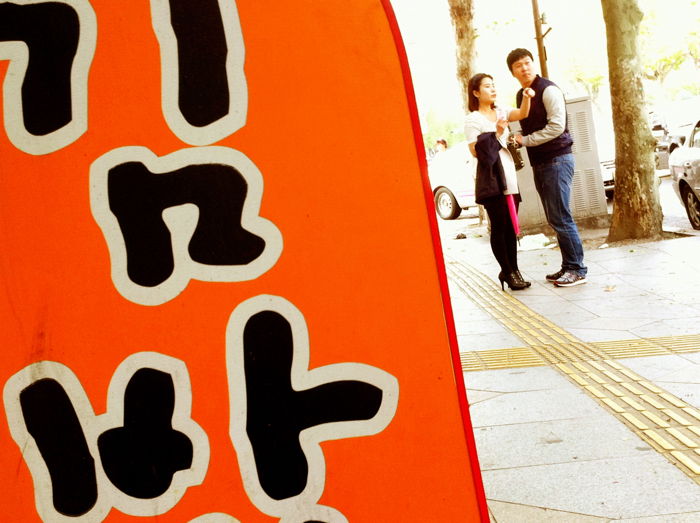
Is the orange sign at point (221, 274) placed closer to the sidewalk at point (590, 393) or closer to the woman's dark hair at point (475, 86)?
the sidewalk at point (590, 393)

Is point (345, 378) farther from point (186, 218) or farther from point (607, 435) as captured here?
point (607, 435)

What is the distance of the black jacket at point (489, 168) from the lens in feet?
21.3

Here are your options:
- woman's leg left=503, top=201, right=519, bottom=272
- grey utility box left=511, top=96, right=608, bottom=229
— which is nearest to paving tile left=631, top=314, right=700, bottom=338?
woman's leg left=503, top=201, right=519, bottom=272

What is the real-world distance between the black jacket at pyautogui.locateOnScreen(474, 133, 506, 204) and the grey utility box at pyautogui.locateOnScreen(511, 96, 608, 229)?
4338mm

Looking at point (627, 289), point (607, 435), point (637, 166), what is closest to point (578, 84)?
point (637, 166)

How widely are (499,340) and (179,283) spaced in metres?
4.15

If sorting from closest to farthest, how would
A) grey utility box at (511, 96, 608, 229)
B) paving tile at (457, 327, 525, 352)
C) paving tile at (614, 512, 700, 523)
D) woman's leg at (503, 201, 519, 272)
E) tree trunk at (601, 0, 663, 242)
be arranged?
paving tile at (614, 512, 700, 523) < paving tile at (457, 327, 525, 352) < woman's leg at (503, 201, 519, 272) < tree trunk at (601, 0, 663, 242) < grey utility box at (511, 96, 608, 229)

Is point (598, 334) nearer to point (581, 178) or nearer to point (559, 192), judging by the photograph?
point (559, 192)

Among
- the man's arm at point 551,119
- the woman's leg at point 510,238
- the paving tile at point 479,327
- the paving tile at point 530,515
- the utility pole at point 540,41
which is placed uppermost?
the utility pole at point 540,41

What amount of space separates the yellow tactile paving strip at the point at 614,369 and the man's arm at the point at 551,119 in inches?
54.0

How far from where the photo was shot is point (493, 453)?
334cm

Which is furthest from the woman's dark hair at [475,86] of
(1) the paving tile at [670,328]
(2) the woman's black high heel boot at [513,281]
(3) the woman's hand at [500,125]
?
(1) the paving tile at [670,328]

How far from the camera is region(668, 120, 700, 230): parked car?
988cm

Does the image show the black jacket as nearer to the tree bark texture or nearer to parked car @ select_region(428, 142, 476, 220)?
the tree bark texture
